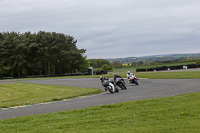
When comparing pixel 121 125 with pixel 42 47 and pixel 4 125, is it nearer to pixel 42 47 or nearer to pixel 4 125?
pixel 4 125

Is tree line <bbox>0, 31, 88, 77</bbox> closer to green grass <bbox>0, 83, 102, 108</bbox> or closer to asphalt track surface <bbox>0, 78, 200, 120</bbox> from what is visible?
green grass <bbox>0, 83, 102, 108</bbox>

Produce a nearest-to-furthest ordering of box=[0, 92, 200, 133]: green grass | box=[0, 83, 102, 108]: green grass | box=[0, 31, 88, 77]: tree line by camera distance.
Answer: box=[0, 92, 200, 133]: green grass < box=[0, 83, 102, 108]: green grass < box=[0, 31, 88, 77]: tree line

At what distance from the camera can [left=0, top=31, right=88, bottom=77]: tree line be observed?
79.9 meters

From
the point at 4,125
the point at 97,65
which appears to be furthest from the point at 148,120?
the point at 97,65

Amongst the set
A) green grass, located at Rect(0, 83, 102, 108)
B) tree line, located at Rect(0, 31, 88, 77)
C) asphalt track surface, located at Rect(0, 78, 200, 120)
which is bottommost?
green grass, located at Rect(0, 83, 102, 108)

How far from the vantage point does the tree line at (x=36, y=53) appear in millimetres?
79875

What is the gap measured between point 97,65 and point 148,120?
157 metres

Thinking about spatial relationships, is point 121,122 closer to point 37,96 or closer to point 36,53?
point 37,96

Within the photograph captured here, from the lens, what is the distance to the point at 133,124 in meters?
8.12

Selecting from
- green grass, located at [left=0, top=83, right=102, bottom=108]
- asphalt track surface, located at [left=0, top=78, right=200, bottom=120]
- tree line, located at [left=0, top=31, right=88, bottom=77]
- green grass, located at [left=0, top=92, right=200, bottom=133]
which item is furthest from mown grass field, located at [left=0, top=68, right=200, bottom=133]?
tree line, located at [left=0, top=31, right=88, bottom=77]

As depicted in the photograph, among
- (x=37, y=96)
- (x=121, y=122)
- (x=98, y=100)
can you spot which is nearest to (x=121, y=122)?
(x=121, y=122)

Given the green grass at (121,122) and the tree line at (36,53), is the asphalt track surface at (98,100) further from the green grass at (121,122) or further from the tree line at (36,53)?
the tree line at (36,53)

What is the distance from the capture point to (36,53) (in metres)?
81.8


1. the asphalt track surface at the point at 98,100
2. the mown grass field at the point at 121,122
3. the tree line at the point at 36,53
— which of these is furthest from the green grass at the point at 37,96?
the tree line at the point at 36,53
